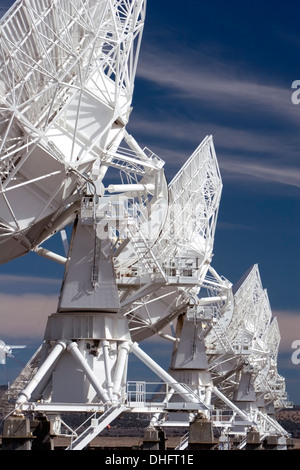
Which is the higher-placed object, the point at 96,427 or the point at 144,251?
the point at 144,251

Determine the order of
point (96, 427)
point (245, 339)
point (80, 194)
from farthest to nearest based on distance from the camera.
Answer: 1. point (245, 339)
2. point (80, 194)
3. point (96, 427)

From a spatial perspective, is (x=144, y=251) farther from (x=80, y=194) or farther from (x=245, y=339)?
(x=245, y=339)

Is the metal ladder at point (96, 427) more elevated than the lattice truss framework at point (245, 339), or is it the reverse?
the lattice truss framework at point (245, 339)

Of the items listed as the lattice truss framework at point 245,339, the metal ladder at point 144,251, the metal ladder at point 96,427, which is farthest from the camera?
the lattice truss framework at point 245,339

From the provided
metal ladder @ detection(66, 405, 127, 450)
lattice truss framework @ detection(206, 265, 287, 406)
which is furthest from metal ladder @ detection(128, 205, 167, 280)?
lattice truss framework @ detection(206, 265, 287, 406)

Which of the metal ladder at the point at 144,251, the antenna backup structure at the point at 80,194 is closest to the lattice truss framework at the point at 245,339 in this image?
the metal ladder at the point at 144,251

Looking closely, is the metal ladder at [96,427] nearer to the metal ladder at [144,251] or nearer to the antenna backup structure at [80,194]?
the antenna backup structure at [80,194]

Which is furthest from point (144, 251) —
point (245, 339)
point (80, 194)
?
point (245, 339)

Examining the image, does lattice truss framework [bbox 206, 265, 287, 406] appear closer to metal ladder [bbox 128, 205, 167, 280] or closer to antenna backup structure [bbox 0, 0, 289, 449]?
metal ladder [bbox 128, 205, 167, 280]

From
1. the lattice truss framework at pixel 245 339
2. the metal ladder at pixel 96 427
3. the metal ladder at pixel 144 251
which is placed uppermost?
the lattice truss framework at pixel 245 339

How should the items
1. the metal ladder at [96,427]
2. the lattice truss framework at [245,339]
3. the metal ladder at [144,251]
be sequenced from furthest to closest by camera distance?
the lattice truss framework at [245,339] → the metal ladder at [144,251] → the metal ladder at [96,427]

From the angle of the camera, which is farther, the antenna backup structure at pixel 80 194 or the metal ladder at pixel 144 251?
the metal ladder at pixel 144 251
